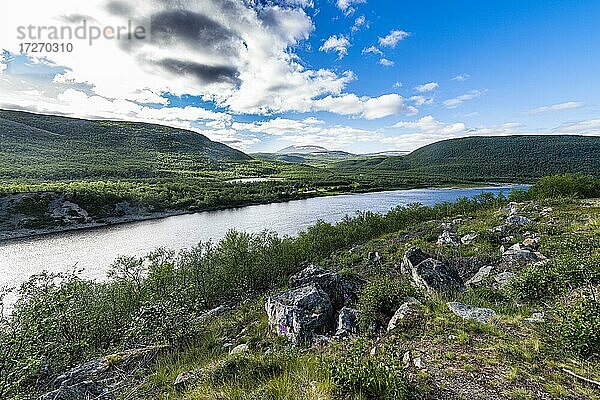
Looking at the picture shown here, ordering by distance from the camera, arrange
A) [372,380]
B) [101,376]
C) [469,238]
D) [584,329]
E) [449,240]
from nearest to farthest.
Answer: [372,380]
[584,329]
[101,376]
[469,238]
[449,240]

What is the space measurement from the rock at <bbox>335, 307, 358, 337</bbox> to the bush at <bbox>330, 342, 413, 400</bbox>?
13.4 ft

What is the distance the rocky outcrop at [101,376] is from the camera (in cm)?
870

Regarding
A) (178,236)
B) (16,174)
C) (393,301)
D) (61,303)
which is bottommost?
(178,236)

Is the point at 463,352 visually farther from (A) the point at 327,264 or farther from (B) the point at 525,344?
(A) the point at 327,264

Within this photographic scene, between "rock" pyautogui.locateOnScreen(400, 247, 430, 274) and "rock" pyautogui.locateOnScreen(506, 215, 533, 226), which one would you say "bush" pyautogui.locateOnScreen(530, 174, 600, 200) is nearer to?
"rock" pyautogui.locateOnScreen(506, 215, 533, 226)

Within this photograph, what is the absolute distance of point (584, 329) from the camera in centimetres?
618

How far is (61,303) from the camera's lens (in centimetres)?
1642

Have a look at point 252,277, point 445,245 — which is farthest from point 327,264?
point 445,245

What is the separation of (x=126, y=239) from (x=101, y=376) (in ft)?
193

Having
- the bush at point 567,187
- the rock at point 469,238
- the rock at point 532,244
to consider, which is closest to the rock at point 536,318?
the rock at point 532,244

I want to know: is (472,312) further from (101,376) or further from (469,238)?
(469,238)

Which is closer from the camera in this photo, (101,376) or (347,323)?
(347,323)

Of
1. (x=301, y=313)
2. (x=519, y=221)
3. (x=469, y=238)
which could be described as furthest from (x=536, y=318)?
(x=519, y=221)

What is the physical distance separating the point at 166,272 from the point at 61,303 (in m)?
10.5
